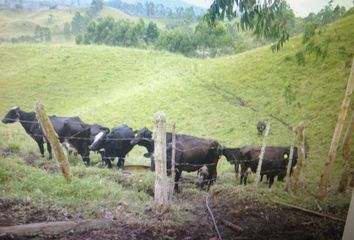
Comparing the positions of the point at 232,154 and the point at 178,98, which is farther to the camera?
the point at 232,154

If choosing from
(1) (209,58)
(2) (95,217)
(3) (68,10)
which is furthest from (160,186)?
(3) (68,10)

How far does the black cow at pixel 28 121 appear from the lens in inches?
114

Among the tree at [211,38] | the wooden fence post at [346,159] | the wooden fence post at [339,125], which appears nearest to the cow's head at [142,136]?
the tree at [211,38]

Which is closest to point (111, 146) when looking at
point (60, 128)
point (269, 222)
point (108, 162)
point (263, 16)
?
point (108, 162)

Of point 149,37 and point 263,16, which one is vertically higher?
point 263,16

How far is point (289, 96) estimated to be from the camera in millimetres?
3453

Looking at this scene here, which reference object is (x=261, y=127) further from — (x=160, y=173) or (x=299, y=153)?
(x=160, y=173)

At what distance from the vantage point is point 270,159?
432cm

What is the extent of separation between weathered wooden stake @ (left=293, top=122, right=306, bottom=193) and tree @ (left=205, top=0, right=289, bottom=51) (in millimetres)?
770

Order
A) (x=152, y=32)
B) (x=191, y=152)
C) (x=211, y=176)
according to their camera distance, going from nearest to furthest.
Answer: (x=152, y=32)
(x=211, y=176)
(x=191, y=152)

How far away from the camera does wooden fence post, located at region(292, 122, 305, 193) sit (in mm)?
3572

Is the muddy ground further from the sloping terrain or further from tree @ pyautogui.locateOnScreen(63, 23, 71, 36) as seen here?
tree @ pyautogui.locateOnScreen(63, 23, 71, 36)

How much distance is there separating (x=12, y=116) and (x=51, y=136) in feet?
1.63

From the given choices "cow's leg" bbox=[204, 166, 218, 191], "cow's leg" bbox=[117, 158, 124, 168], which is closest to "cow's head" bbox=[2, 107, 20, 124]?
"cow's leg" bbox=[117, 158, 124, 168]
